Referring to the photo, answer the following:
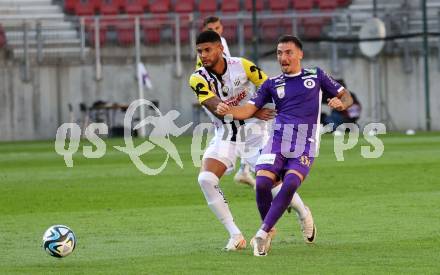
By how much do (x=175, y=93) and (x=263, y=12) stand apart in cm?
359

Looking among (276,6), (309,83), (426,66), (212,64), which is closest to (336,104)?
(309,83)

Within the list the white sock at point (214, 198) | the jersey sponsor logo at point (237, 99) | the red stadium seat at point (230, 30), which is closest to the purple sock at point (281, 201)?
the white sock at point (214, 198)

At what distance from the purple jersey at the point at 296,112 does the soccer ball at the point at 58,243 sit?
1944mm

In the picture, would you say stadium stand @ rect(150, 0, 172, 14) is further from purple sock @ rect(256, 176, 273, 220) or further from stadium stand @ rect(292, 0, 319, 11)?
purple sock @ rect(256, 176, 273, 220)

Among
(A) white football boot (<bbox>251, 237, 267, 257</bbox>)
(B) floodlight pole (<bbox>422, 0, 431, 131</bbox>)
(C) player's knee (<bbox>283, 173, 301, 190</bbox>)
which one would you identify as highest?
(C) player's knee (<bbox>283, 173, 301, 190</bbox>)

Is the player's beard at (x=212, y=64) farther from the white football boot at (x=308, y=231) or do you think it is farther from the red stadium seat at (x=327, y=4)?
the red stadium seat at (x=327, y=4)

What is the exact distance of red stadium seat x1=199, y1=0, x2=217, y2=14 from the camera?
37625 mm

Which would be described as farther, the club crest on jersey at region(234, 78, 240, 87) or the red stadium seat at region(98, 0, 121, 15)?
the red stadium seat at region(98, 0, 121, 15)

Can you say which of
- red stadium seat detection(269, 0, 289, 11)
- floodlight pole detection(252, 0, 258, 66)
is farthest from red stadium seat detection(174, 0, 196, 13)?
floodlight pole detection(252, 0, 258, 66)

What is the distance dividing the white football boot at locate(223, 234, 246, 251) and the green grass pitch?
0.13 m

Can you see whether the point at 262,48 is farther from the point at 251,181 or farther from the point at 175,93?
the point at 251,181

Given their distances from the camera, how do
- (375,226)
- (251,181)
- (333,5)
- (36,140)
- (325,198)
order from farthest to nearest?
(333,5)
(36,140)
(251,181)
(325,198)
(375,226)

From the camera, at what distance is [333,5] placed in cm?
3766

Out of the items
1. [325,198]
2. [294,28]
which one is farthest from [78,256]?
[294,28]
